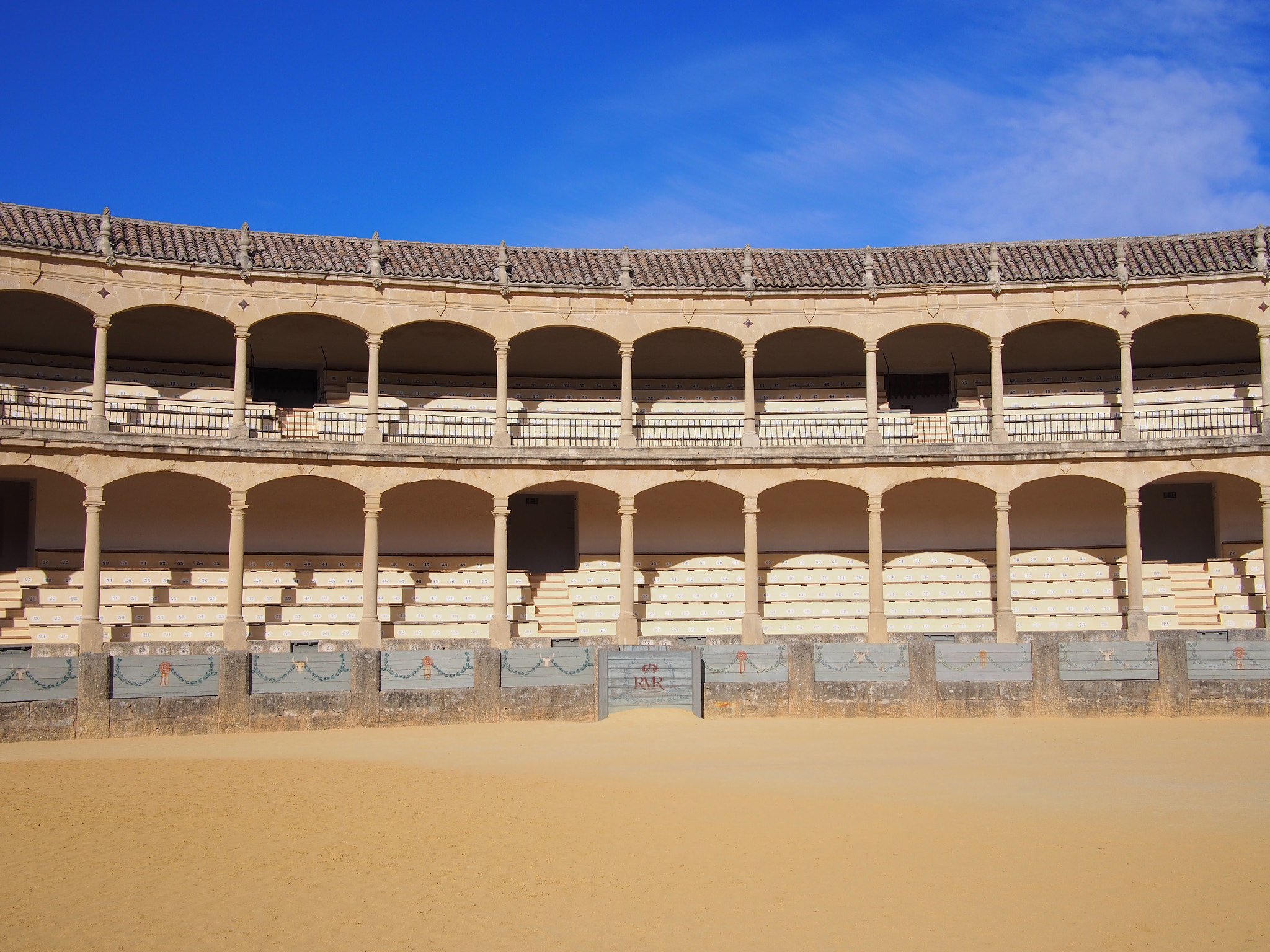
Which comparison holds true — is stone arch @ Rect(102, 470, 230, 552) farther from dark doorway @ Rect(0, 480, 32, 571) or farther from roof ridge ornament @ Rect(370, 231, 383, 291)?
roof ridge ornament @ Rect(370, 231, 383, 291)

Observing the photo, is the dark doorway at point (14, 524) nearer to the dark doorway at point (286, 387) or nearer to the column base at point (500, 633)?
the dark doorway at point (286, 387)

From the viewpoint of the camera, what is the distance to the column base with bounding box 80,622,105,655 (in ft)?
81.5

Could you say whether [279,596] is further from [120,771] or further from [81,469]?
[120,771]

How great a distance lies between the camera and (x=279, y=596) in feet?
91.9

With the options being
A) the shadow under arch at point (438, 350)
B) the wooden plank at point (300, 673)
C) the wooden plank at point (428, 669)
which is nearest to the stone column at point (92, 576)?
the wooden plank at point (300, 673)

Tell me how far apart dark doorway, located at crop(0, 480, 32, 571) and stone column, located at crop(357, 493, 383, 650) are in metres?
8.18

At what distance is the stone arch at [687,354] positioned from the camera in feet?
99.0

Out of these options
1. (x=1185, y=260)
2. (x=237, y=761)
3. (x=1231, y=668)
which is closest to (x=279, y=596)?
(x=237, y=761)

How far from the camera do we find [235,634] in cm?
2598

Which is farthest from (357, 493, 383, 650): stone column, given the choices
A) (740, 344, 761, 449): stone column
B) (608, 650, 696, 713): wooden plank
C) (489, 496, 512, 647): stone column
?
(740, 344, 761, 449): stone column

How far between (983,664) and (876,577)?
23.0ft

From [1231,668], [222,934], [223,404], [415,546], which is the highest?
[223,404]

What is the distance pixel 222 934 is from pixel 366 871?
1.85m

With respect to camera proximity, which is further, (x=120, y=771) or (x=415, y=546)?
(x=415, y=546)
